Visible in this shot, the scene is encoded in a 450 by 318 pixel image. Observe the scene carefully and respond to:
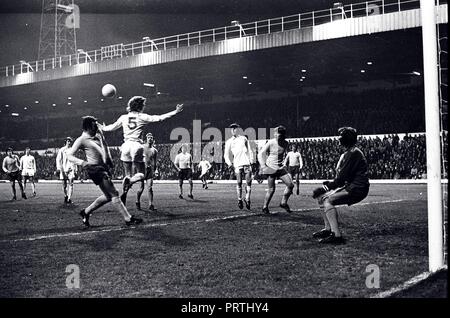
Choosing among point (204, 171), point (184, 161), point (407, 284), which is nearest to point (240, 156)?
point (184, 161)

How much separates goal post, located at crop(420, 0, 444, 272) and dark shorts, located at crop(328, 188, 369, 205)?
1711 millimetres

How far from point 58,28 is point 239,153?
127ft

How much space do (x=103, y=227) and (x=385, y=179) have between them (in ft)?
73.3

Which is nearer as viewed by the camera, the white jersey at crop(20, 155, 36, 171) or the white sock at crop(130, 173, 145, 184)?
the white sock at crop(130, 173, 145, 184)

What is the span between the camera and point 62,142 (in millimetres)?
47125

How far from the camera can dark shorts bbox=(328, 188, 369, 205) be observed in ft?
20.7

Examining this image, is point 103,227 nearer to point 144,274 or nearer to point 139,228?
point 139,228

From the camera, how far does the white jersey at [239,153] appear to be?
11.7 meters

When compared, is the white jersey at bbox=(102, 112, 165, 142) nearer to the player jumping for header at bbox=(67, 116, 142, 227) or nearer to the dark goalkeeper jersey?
the player jumping for header at bbox=(67, 116, 142, 227)

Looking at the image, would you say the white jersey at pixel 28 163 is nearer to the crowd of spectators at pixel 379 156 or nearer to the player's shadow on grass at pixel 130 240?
the player's shadow on grass at pixel 130 240

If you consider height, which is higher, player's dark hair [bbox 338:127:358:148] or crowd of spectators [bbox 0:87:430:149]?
crowd of spectators [bbox 0:87:430:149]

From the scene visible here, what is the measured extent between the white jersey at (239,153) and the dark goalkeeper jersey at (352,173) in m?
5.42

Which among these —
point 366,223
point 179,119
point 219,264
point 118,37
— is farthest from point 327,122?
point 219,264

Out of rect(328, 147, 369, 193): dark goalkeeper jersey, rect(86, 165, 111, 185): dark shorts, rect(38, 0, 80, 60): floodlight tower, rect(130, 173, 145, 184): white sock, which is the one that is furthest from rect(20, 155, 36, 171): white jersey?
rect(38, 0, 80, 60): floodlight tower
